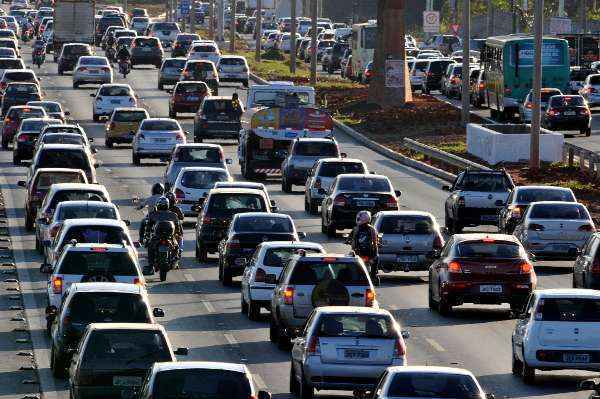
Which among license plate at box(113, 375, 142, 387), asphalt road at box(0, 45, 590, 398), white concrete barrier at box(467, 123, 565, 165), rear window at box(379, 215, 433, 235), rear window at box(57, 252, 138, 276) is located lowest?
asphalt road at box(0, 45, 590, 398)

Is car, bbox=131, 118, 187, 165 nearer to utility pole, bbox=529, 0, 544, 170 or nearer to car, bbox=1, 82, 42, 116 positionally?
utility pole, bbox=529, 0, 544, 170

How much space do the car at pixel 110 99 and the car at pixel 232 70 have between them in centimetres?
1920

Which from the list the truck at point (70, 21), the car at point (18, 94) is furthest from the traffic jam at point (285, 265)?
the truck at point (70, 21)

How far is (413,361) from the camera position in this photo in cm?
2805

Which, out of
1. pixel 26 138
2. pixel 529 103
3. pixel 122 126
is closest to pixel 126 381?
pixel 26 138

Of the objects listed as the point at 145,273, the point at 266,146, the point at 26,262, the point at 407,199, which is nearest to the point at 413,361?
the point at 145,273

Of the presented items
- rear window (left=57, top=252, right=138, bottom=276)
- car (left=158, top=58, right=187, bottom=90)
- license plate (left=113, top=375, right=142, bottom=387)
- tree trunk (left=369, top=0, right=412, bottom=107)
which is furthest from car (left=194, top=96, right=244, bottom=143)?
license plate (left=113, top=375, right=142, bottom=387)

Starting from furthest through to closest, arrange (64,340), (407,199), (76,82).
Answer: (76,82) < (407,199) < (64,340)

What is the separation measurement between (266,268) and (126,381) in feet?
32.3

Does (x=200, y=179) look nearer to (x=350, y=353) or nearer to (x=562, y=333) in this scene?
(x=562, y=333)

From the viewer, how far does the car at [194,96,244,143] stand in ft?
224

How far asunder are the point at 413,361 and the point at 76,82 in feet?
220

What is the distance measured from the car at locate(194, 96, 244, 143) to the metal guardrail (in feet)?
19.1

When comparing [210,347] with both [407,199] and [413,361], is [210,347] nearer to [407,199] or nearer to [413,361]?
[413,361]
